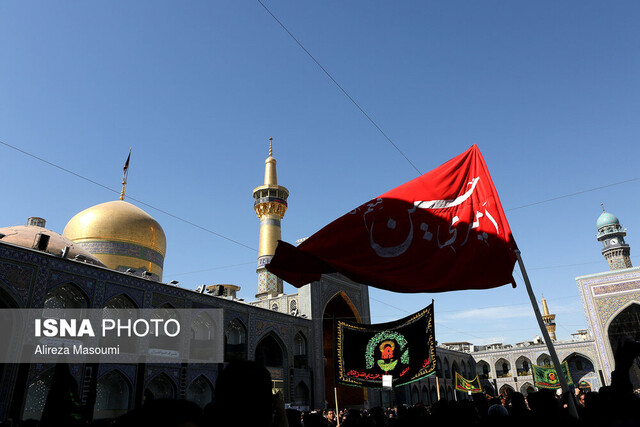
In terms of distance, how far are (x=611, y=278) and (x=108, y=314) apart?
991 inches

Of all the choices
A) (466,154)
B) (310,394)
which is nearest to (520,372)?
(310,394)

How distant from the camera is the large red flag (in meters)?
4.52

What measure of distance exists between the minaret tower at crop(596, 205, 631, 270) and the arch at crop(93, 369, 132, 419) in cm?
3623

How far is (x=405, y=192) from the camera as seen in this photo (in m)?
5.29

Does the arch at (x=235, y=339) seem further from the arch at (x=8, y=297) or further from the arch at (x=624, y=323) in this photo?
the arch at (x=624, y=323)

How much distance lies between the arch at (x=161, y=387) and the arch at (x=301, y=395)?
5.96 m

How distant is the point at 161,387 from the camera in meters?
14.5

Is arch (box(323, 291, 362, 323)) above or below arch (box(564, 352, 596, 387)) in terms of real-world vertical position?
above

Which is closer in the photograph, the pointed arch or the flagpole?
the flagpole

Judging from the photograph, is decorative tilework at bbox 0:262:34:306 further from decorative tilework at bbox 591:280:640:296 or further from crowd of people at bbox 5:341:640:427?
decorative tilework at bbox 591:280:640:296

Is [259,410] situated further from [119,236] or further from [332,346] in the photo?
[332,346]

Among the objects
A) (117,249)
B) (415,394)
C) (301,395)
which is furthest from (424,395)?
(117,249)

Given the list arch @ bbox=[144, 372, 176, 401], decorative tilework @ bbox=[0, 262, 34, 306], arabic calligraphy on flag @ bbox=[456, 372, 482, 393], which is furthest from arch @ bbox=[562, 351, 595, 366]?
decorative tilework @ bbox=[0, 262, 34, 306]

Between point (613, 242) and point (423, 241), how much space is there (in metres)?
38.3
